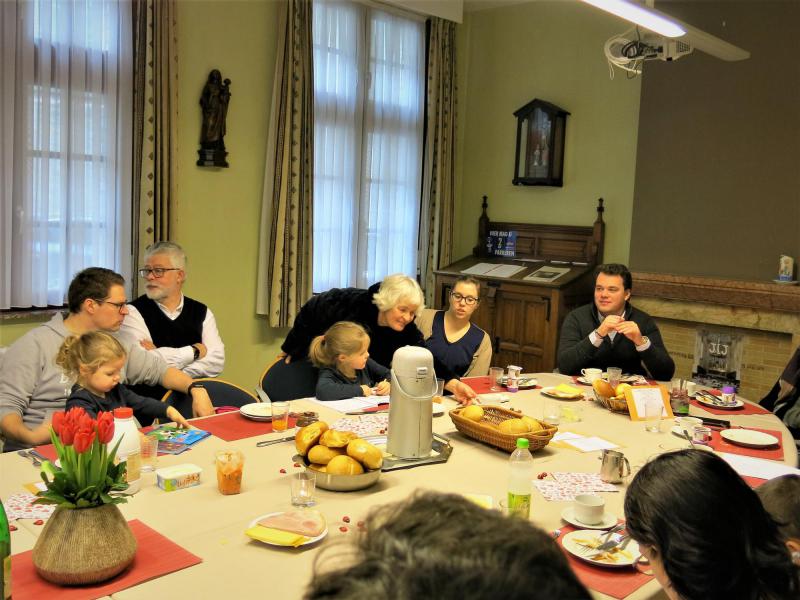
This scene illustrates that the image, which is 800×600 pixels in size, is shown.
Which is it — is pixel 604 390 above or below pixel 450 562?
below

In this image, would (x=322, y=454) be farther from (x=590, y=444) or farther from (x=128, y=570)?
(x=590, y=444)

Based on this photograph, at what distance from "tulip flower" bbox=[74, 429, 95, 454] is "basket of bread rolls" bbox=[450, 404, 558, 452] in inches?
53.1

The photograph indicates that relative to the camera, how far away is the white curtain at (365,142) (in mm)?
5844

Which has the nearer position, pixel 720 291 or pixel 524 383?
pixel 524 383

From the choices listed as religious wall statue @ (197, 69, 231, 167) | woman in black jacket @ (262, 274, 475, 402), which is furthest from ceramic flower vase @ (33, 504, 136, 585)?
religious wall statue @ (197, 69, 231, 167)

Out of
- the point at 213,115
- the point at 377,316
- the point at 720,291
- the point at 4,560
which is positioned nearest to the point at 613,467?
the point at 4,560

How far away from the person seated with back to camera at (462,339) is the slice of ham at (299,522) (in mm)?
2188

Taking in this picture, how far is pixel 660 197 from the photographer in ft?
18.8

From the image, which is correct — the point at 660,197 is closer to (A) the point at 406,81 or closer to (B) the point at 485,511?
(A) the point at 406,81

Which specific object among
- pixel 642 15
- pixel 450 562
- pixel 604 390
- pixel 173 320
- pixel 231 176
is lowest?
pixel 604 390

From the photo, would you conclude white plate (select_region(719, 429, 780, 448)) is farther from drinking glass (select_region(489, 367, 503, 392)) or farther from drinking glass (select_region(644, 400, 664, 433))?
drinking glass (select_region(489, 367, 503, 392))

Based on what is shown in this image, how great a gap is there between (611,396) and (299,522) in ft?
5.90

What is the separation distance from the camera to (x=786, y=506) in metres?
→ 1.54

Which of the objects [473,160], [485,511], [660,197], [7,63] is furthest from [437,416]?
[473,160]
